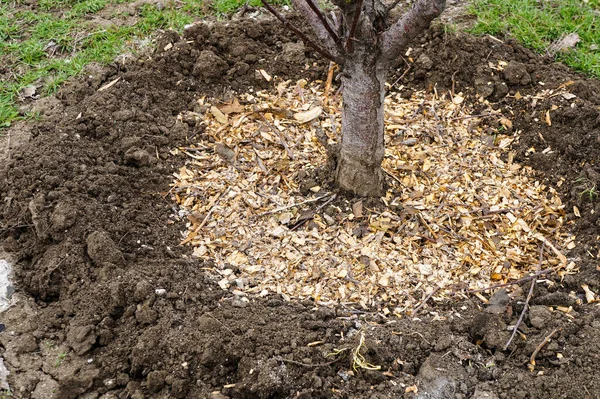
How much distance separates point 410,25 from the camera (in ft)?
9.84

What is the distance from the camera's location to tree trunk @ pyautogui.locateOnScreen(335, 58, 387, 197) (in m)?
3.40

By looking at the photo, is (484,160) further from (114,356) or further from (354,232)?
(114,356)

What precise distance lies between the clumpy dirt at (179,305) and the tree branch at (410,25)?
1.49 m

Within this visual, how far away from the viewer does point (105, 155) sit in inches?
161

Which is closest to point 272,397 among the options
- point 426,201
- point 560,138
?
point 426,201

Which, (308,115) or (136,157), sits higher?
(308,115)

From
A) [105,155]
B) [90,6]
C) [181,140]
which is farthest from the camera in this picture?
[90,6]

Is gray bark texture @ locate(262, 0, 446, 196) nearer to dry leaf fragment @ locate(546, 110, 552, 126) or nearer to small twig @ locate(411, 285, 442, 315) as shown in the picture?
small twig @ locate(411, 285, 442, 315)

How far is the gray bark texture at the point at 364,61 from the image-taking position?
3049mm

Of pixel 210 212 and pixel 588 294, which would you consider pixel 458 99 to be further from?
pixel 210 212

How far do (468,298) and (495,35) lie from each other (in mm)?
2575

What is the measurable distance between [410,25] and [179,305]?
1941 millimetres

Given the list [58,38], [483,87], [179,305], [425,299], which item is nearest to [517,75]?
[483,87]

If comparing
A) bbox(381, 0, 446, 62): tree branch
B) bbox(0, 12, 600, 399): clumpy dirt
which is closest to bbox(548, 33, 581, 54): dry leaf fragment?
bbox(0, 12, 600, 399): clumpy dirt
